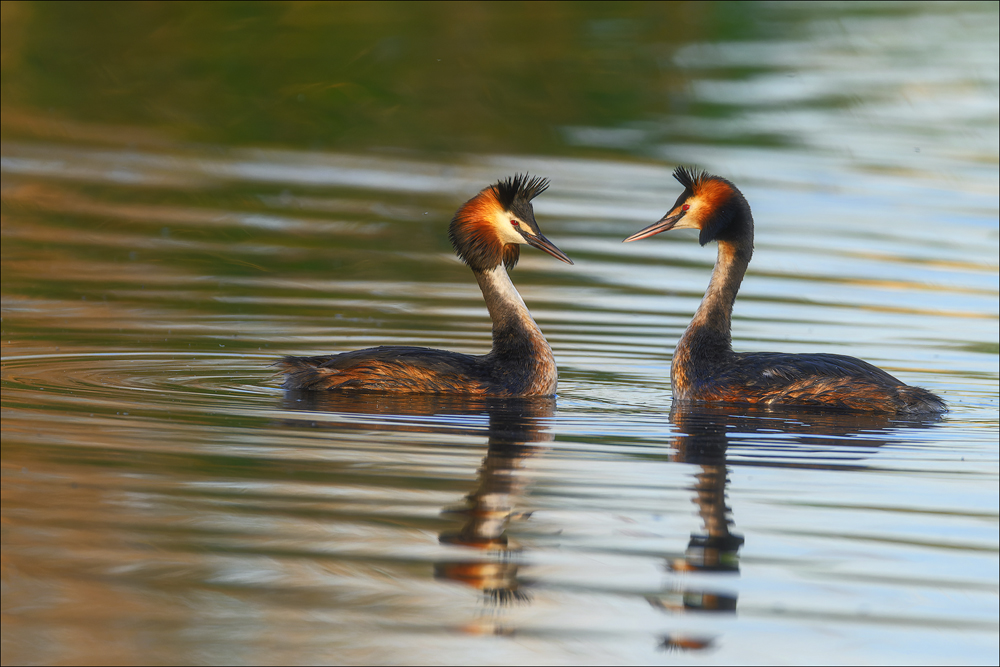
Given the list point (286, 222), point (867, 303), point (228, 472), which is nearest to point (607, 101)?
point (286, 222)

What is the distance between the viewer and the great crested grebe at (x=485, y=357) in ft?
29.7

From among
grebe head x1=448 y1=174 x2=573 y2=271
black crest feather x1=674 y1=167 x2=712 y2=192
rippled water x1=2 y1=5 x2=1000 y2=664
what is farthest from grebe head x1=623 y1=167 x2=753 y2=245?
rippled water x1=2 y1=5 x2=1000 y2=664

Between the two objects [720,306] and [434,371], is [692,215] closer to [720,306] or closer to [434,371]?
[720,306]

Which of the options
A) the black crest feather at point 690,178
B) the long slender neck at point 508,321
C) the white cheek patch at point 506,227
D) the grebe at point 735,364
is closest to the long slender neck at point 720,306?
the grebe at point 735,364

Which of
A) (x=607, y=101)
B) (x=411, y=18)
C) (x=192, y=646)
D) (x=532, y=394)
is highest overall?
(x=411, y=18)

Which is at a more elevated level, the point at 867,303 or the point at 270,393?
the point at 867,303

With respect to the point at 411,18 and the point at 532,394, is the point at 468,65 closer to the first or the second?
the point at 411,18

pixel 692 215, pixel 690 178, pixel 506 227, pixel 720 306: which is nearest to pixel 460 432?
pixel 506 227

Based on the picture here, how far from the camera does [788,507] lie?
675 cm

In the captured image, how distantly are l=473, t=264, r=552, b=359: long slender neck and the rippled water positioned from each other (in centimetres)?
39

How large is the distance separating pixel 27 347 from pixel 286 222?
5.09 m

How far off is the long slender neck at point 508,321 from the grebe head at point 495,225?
95mm

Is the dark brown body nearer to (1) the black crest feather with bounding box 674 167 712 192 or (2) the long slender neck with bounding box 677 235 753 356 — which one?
(2) the long slender neck with bounding box 677 235 753 356

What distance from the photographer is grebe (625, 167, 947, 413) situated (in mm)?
8914
